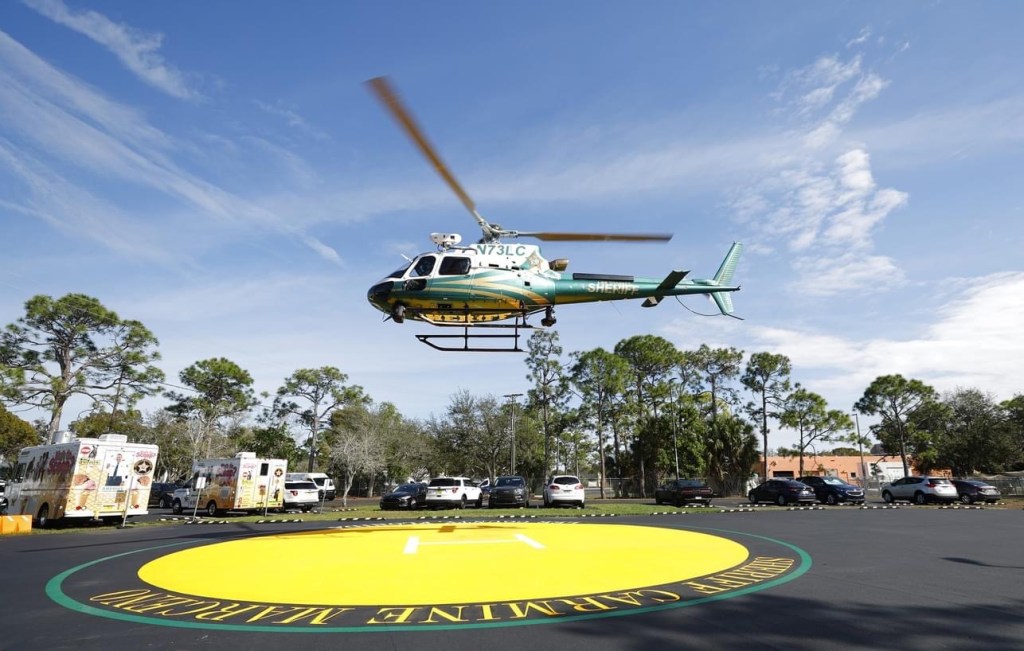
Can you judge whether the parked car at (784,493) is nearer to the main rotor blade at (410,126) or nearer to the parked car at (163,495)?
the main rotor blade at (410,126)

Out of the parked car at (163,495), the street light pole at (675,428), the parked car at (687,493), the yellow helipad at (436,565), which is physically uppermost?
the street light pole at (675,428)

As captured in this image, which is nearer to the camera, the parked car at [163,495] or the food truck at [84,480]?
the food truck at [84,480]

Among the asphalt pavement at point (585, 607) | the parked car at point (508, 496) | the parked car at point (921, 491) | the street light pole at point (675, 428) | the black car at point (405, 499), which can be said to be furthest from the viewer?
the street light pole at point (675, 428)

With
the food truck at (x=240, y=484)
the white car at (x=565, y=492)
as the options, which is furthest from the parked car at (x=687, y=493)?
the food truck at (x=240, y=484)

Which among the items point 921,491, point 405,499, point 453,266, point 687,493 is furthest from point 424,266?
point 921,491

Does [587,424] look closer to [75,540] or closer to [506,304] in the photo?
[506,304]

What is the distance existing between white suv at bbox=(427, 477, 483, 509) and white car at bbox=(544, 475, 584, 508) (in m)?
4.02

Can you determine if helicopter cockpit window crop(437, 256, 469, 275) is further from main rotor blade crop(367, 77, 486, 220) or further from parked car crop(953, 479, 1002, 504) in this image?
parked car crop(953, 479, 1002, 504)

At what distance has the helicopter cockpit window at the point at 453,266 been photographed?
1278 centimetres

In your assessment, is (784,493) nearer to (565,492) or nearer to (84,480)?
(565,492)

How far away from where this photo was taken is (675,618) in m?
5.42

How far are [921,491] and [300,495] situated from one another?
98.0 feet

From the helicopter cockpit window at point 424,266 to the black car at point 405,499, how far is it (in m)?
16.6

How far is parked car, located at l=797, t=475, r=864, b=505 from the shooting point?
81.9 ft
